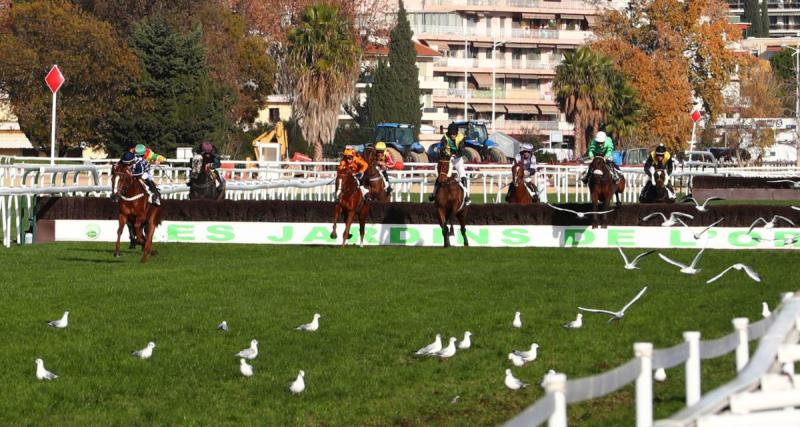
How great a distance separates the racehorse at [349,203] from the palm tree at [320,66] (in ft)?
127

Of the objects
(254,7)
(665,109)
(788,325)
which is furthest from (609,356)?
(254,7)

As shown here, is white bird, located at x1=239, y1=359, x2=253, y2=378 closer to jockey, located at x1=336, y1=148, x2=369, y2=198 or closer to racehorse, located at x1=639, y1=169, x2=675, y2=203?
jockey, located at x1=336, y1=148, x2=369, y2=198

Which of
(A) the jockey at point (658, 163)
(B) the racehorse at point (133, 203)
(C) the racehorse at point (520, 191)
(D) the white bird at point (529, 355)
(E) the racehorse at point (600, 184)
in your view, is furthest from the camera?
(A) the jockey at point (658, 163)

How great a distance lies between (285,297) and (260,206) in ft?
36.3

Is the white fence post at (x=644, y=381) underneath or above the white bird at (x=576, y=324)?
above

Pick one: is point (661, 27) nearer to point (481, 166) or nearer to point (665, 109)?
point (665, 109)

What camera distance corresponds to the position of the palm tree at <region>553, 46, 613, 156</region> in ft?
274

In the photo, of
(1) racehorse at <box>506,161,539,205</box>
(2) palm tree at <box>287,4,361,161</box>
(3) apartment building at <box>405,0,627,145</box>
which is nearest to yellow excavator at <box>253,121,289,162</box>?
(2) palm tree at <box>287,4,361,161</box>

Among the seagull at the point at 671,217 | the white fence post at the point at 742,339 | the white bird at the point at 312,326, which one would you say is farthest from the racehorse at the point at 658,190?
the white fence post at the point at 742,339

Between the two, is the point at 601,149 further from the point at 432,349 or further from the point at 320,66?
the point at 320,66

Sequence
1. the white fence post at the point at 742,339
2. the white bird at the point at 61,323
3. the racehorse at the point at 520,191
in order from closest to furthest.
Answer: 1. the white fence post at the point at 742,339
2. the white bird at the point at 61,323
3. the racehorse at the point at 520,191

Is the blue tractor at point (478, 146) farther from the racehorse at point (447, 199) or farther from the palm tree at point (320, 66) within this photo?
the racehorse at point (447, 199)

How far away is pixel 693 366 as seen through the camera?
8.84 m

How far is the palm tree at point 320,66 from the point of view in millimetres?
68250
